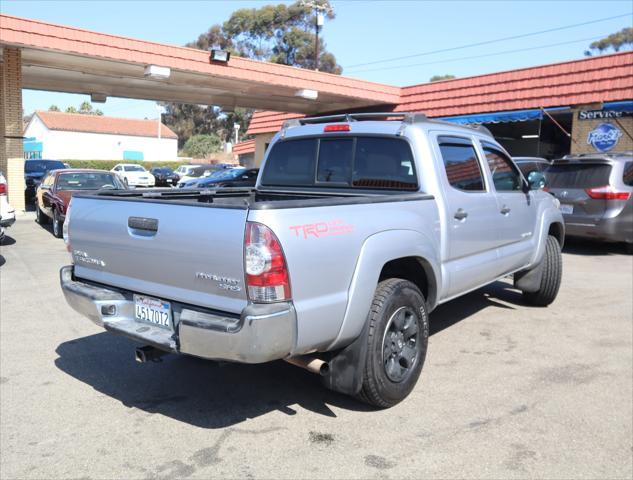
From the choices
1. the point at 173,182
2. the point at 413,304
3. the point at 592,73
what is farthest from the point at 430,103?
the point at 413,304

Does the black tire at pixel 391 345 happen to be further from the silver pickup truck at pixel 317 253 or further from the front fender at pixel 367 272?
the front fender at pixel 367 272

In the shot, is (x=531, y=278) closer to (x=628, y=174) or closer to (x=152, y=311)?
(x=152, y=311)

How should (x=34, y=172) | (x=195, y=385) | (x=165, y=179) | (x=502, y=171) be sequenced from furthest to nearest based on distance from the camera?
(x=165, y=179) → (x=34, y=172) → (x=502, y=171) → (x=195, y=385)

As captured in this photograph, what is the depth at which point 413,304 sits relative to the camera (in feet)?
13.5

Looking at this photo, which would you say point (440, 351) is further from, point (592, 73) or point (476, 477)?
point (592, 73)

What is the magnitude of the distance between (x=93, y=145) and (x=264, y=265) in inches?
2757

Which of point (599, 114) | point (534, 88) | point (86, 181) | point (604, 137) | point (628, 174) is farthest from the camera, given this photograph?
point (534, 88)

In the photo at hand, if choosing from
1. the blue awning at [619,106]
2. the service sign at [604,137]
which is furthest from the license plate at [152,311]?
the service sign at [604,137]

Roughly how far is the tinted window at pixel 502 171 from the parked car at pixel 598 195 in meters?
5.33

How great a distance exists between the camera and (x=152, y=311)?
367cm

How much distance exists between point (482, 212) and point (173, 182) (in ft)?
87.1

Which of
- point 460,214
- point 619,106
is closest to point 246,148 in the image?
point 619,106

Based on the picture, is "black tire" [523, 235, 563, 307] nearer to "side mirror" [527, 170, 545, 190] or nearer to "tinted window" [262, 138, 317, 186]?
"side mirror" [527, 170, 545, 190]

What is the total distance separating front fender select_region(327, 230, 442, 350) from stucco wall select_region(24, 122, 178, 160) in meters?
65.9
